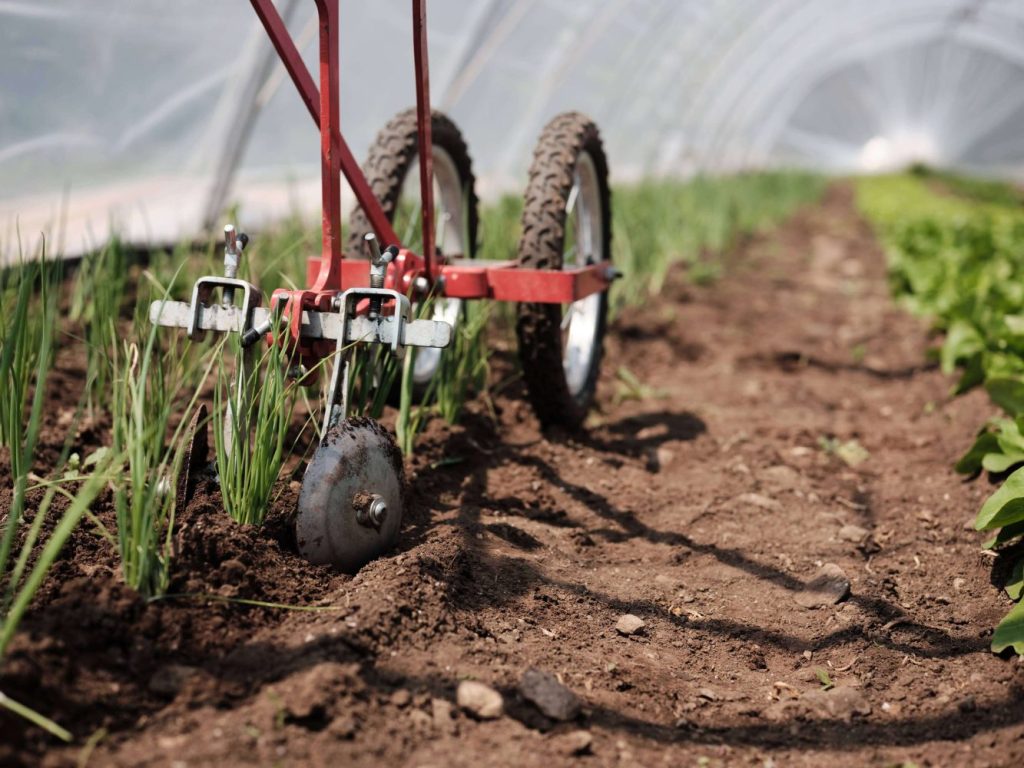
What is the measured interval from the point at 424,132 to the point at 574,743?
1433mm

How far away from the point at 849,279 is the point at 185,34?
4709 mm

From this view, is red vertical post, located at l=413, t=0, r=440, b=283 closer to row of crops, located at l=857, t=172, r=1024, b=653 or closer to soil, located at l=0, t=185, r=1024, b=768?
soil, located at l=0, t=185, r=1024, b=768

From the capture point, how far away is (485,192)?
7.15 metres

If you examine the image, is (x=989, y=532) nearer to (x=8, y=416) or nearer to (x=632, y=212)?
(x=8, y=416)

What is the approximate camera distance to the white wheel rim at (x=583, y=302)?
3.12 meters

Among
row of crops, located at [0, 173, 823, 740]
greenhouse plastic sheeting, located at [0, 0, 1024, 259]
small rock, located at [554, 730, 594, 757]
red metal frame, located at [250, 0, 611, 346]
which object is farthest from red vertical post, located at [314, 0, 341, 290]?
small rock, located at [554, 730, 594, 757]

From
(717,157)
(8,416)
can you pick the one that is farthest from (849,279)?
(717,157)

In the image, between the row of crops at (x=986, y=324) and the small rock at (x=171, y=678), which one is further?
the row of crops at (x=986, y=324)

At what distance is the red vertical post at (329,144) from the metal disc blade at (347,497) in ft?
1.15

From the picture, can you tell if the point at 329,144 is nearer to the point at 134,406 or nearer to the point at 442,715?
the point at 134,406

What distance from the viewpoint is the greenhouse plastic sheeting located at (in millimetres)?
3586

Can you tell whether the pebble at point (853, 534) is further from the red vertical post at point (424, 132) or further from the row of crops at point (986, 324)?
the red vertical post at point (424, 132)

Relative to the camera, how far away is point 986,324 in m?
3.55

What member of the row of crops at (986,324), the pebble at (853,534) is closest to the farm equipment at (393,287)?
the pebble at (853,534)
